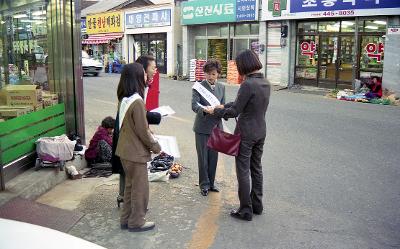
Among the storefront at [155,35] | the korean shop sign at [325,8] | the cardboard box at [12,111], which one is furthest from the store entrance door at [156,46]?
the cardboard box at [12,111]

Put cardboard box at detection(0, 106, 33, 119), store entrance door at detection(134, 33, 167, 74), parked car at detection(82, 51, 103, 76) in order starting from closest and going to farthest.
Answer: cardboard box at detection(0, 106, 33, 119)
parked car at detection(82, 51, 103, 76)
store entrance door at detection(134, 33, 167, 74)

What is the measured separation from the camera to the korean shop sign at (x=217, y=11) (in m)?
20.5

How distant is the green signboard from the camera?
21.6m

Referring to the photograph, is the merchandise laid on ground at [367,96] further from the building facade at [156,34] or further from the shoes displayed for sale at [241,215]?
the building facade at [156,34]

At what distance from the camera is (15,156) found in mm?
5582

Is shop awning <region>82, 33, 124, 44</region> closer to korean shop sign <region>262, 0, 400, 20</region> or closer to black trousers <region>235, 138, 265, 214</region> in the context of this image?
korean shop sign <region>262, 0, 400, 20</region>

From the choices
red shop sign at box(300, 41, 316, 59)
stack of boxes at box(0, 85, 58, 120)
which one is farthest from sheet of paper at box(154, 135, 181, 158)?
red shop sign at box(300, 41, 316, 59)

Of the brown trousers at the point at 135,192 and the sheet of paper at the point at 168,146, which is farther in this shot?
the sheet of paper at the point at 168,146

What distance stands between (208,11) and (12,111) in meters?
18.3

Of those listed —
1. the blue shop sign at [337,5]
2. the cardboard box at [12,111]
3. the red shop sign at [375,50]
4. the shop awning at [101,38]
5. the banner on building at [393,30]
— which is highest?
the blue shop sign at [337,5]

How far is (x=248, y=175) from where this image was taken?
4777 millimetres

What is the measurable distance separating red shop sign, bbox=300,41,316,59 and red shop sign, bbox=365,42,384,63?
2.56 m

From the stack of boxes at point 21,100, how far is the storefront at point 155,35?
20.0 m

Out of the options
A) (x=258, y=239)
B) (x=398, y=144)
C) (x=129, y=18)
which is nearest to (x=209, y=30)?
(x=129, y=18)
